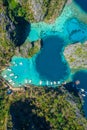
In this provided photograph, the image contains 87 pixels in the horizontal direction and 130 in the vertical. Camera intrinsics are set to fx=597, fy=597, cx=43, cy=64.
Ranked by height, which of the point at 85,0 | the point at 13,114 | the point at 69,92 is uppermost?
the point at 85,0

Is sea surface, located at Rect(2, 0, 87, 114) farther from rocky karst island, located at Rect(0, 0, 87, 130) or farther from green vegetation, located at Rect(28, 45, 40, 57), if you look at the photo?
green vegetation, located at Rect(28, 45, 40, 57)

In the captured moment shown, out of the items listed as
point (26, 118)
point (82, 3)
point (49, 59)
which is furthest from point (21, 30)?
point (26, 118)

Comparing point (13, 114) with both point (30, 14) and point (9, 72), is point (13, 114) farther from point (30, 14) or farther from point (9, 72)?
point (30, 14)

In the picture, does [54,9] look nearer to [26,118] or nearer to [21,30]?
[21,30]

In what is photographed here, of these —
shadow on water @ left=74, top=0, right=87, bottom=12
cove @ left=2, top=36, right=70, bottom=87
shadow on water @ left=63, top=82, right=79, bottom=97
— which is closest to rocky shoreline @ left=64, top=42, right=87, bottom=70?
cove @ left=2, top=36, right=70, bottom=87

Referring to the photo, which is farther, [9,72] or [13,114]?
[9,72]

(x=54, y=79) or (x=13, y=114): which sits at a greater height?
(x=54, y=79)

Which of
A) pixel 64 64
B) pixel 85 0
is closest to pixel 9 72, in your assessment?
pixel 64 64
